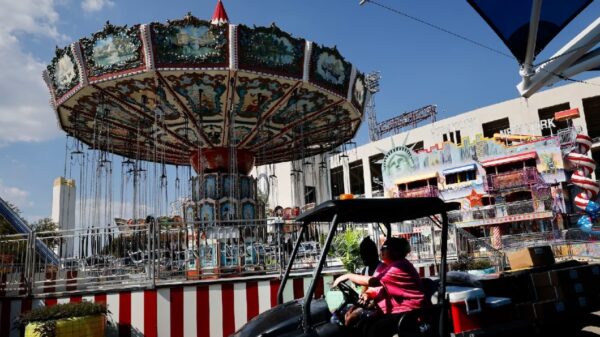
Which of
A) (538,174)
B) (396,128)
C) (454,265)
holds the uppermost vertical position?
(396,128)

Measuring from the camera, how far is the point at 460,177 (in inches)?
1454

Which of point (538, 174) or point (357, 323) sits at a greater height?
point (538, 174)

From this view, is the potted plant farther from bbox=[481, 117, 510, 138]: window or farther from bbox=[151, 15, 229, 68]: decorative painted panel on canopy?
bbox=[481, 117, 510, 138]: window

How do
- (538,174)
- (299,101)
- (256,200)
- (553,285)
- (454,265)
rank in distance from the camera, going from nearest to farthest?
(553,285) < (454,265) < (299,101) < (256,200) < (538,174)

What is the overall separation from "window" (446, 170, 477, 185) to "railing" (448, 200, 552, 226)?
→ 4367mm

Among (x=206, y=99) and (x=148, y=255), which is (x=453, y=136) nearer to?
(x=206, y=99)

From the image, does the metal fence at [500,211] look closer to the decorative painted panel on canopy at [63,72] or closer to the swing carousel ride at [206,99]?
the swing carousel ride at [206,99]

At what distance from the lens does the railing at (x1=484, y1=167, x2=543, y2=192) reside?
106ft

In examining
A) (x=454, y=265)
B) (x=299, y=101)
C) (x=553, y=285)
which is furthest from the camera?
(x=299, y=101)

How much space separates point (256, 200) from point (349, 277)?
12791 mm

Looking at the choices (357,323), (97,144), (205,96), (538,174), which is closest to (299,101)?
(205,96)

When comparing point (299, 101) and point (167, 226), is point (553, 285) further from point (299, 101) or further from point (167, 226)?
point (299, 101)

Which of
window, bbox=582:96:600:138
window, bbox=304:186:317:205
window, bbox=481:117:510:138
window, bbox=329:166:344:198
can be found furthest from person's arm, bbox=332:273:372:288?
window, bbox=329:166:344:198

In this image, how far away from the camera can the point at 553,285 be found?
15.8 feet
